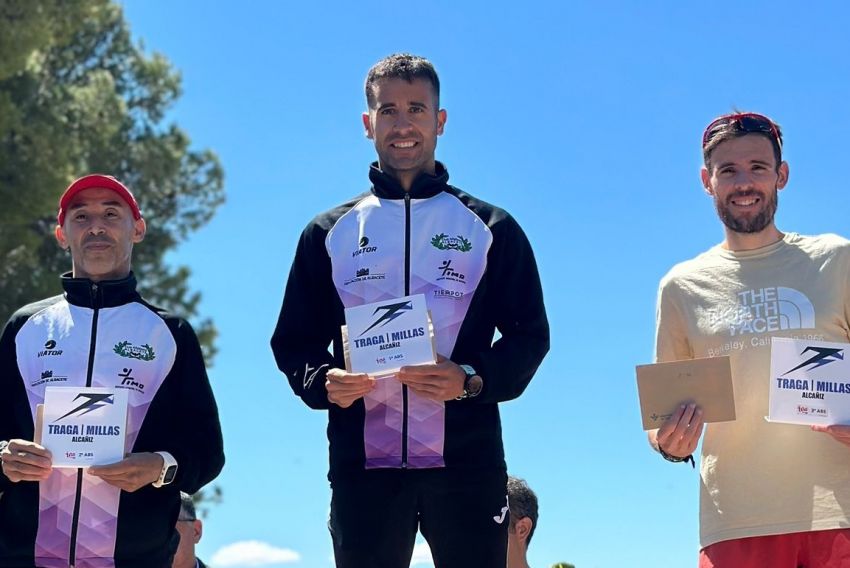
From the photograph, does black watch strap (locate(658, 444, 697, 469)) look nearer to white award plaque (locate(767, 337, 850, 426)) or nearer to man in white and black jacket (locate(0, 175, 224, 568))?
white award plaque (locate(767, 337, 850, 426))

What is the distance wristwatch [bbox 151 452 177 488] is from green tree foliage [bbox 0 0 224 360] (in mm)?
13153

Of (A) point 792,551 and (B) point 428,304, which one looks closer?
(A) point 792,551

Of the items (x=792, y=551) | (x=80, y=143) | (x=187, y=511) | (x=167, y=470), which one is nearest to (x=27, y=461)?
(x=167, y=470)

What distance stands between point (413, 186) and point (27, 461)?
190 cm

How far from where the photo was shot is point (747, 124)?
17.0 feet

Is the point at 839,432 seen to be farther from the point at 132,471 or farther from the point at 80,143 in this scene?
the point at 80,143

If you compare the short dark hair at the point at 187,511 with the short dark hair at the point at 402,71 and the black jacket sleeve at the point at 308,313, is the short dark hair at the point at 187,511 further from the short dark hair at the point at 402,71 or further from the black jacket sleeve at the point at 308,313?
the short dark hair at the point at 402,71

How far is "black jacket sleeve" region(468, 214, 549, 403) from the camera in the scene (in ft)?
15.7

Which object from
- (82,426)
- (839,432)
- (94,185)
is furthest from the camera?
(94,185)

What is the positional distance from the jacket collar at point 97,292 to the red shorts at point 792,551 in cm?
273

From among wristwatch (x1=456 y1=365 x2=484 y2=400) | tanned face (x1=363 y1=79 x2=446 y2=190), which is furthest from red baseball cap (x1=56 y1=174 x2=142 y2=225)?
wristwatch (x1=456 y1=365 x2=484 y2=400)

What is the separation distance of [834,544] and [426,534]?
59.7 inches

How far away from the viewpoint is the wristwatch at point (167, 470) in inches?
196

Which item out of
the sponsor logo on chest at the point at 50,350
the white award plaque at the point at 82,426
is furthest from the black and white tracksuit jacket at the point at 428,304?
the sponsor logo on chest at the point at 50,350
